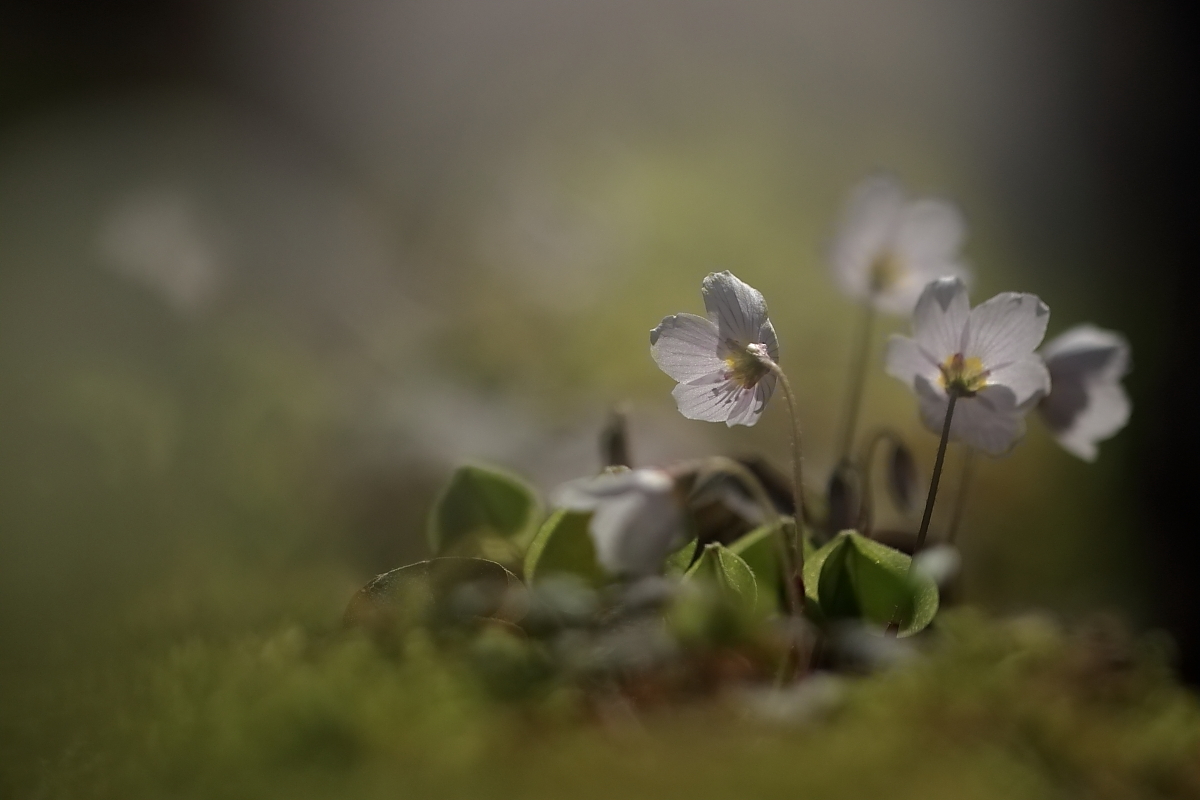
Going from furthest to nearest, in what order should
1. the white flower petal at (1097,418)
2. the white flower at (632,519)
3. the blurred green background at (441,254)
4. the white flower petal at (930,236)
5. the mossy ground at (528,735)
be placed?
the blurred green background at (441,254)
the white flower petal at (930,236)
the white flower petal at (1097,418)
the white flower at (632,519)
the mossy ground at (528,735)

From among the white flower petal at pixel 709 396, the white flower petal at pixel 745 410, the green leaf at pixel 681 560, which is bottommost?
the green leaf at pixel 681 560

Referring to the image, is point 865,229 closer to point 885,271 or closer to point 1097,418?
point 885,271

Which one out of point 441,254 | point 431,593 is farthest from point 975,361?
point 441,254

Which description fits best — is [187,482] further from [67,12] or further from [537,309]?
[67,12]

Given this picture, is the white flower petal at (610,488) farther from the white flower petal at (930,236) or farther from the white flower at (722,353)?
the white flower petal at (930,236)

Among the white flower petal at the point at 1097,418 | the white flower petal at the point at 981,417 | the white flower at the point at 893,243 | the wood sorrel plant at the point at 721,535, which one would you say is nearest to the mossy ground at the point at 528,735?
the wood sorrel plant at the point at 721,535

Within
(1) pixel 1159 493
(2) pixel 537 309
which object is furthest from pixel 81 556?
(1) pixel 1159 493
